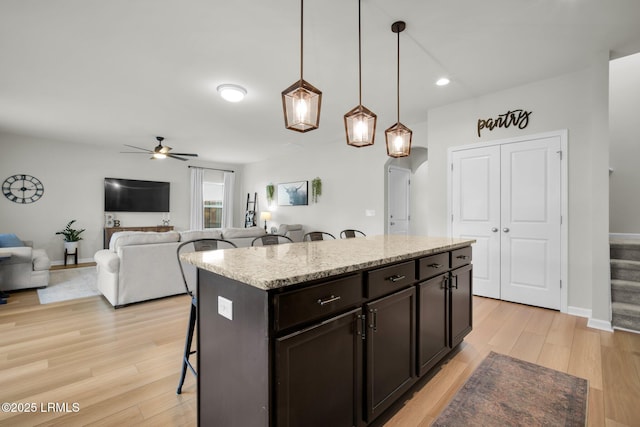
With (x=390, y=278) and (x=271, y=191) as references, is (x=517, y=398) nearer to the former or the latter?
(x=390, y=278)

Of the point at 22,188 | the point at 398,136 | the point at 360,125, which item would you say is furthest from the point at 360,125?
the point at 22,188

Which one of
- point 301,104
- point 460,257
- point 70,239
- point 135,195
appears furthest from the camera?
point 135,195

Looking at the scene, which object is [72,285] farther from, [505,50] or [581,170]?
[581,170]

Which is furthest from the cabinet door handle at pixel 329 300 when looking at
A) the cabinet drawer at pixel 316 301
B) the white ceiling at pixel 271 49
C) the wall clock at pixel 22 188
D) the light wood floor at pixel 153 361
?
→ the wall clock at pixel 22 188

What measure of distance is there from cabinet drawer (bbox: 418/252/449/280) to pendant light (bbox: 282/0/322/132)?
3.78ft

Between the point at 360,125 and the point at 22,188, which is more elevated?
the point at 360,125

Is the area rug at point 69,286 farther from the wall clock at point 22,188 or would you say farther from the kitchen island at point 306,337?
the kitchen island at point 306,337

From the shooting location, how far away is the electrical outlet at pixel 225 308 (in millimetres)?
1213

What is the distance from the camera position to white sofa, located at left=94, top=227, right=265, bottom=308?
342cm

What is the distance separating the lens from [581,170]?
10.4 feet

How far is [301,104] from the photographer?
5.91 feet

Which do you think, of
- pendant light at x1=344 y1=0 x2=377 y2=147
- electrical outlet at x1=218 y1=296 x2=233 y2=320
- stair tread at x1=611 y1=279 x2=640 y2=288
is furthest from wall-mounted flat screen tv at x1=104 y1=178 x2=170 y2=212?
stair tread at x1=611 y1=279 x2=640 y2=288

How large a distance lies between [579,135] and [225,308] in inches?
161

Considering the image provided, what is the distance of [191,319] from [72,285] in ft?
13.3
